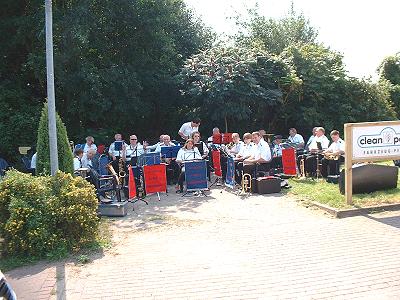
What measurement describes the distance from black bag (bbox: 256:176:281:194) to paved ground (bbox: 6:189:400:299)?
7.12 ft

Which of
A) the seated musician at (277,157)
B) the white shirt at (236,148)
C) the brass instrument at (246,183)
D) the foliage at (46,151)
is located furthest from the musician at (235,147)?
the foliage at (46,151)

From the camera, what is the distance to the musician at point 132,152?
511 inches

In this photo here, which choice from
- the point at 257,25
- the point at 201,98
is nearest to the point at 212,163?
the point at 201,98

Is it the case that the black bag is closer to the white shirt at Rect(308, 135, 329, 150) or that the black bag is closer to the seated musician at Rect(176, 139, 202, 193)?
the seated musician at Rect(176, 139, 202, 193)

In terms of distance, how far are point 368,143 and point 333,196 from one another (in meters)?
1.42

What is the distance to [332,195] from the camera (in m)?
9.70

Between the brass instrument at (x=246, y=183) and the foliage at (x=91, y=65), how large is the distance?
733cm

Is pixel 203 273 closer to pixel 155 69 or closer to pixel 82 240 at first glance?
pixel 82 240

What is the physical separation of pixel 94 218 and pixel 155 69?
12307mm

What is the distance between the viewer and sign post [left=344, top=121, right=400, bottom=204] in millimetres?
8836

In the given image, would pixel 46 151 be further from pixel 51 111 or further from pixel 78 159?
pixel 78 159

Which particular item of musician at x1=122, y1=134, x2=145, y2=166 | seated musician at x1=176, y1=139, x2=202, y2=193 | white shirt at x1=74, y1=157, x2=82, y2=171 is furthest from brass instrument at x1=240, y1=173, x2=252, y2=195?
white shirt at x1=74, y1=157, x2=82, y2=171

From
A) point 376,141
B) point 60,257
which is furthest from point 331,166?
point 60,257

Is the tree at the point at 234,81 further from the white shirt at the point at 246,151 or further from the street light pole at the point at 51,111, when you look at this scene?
the street light pole at the point at 51,111
